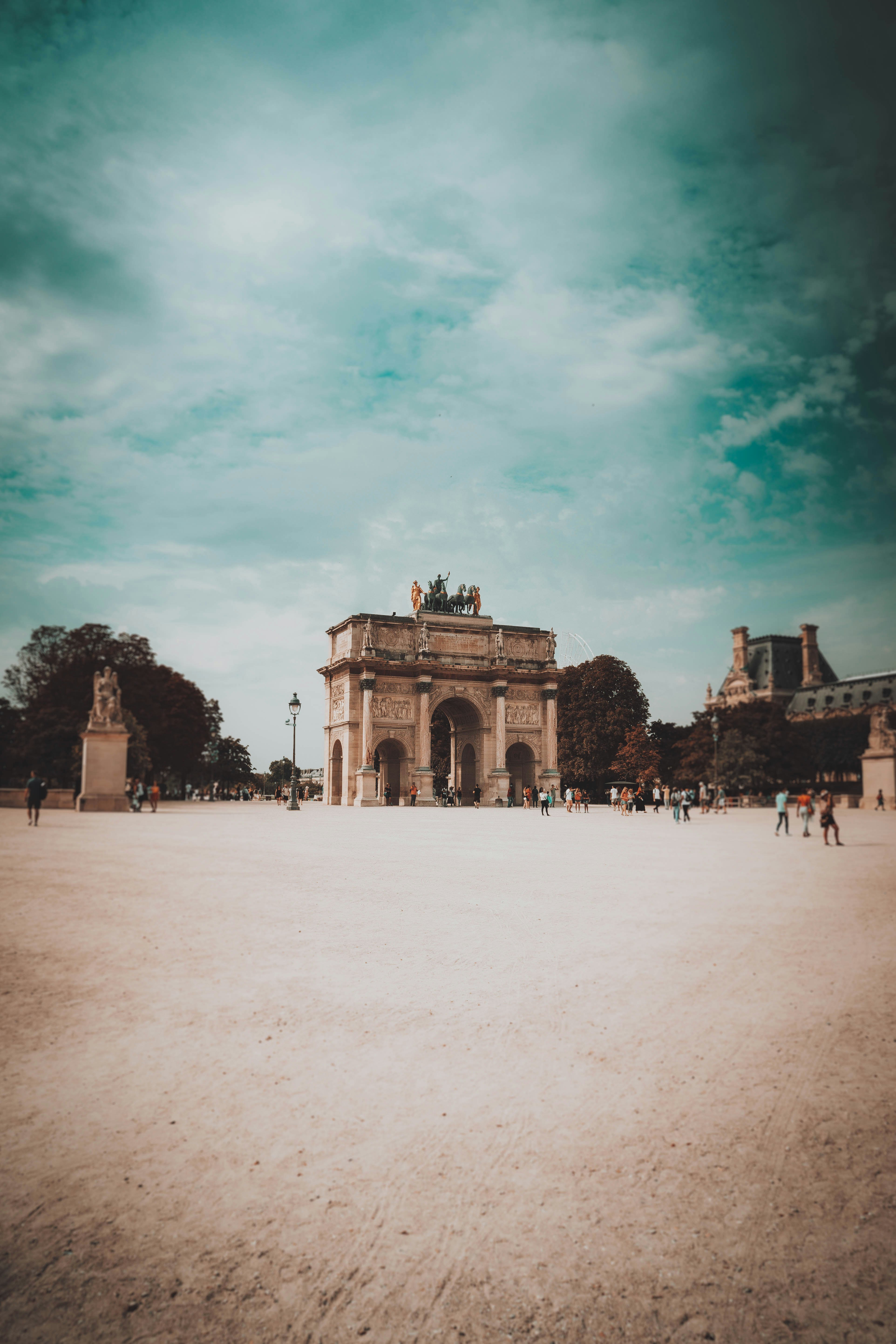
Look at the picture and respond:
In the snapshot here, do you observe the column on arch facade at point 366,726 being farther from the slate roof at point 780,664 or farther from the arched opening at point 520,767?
the slate roof at point 780,664

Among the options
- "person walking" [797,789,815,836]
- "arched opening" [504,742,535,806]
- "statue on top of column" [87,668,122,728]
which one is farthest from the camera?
"arched opening" [504,742,535,806]

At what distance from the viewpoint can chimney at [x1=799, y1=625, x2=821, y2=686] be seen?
116m

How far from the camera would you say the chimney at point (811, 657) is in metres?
116

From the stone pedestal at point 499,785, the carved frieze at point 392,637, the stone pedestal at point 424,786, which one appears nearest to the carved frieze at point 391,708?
the carved frieze at point 392,637

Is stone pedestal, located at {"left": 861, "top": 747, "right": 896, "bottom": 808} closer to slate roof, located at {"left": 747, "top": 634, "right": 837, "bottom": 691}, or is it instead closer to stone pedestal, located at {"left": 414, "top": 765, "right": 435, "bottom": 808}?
stone pedestal, located at {"left": 414, "top": 765, "right": 435, "bottom": 808}

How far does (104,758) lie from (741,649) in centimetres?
10063

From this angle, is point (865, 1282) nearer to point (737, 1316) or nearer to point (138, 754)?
point (737, 1316)

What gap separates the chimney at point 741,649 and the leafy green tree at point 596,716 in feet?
153

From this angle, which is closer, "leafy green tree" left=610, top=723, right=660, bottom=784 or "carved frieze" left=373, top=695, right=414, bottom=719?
"carved frieze" left=373, top=695, right=414, bottom=719

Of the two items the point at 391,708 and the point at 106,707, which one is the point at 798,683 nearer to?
the point at 391,708

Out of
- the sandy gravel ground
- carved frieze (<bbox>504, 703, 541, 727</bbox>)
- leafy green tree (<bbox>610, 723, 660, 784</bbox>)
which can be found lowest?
the sandy gravel ground

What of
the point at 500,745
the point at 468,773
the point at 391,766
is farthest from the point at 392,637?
the point at 468,773

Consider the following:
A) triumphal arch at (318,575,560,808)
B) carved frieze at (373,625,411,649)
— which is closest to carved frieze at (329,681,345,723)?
triumphal arch at (318,575,560,808)

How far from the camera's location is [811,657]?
11638cm
